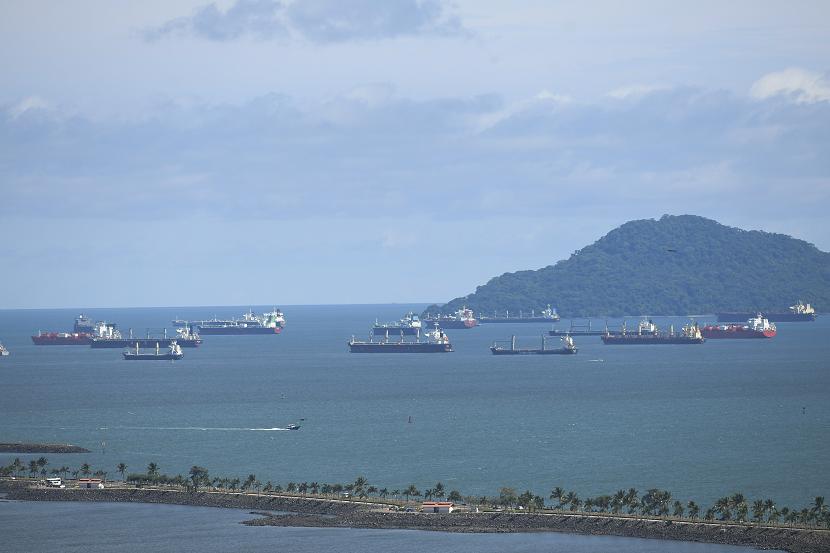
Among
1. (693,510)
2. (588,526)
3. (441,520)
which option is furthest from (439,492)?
(693,510)

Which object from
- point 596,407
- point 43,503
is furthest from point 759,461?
point 43,503

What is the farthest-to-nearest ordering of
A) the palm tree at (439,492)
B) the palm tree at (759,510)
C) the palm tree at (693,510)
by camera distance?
1. the palm tree at (439,492)
2. the palm tree at (693,510)
3. the palm tree at (759,510)

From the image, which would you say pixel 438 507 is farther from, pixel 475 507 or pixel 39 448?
pixel 39 448

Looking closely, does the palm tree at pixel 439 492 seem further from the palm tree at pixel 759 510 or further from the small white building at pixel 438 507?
the palm tree at pixel 759 510

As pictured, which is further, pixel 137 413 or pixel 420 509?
pixel 137 413

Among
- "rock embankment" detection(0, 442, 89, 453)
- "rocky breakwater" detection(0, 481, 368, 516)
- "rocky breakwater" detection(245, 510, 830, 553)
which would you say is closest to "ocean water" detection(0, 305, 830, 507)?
"rock embankment" detection(0, 442, 89, 453)

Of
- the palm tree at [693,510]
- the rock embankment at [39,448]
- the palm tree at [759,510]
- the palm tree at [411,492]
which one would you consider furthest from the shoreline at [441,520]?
the rock embankment at [39,448]

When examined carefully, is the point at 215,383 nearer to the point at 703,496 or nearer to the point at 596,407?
the point at 596,407

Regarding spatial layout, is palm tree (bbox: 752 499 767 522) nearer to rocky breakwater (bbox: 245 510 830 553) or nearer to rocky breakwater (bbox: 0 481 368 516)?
rocky breakwater (bbox: 245 510 830 553)
